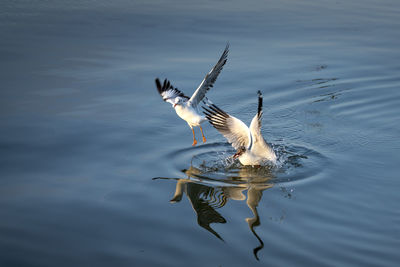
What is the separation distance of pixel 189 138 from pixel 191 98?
0.67 metres

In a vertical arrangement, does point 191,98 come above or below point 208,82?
below

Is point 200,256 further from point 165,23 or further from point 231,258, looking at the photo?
point 165,23

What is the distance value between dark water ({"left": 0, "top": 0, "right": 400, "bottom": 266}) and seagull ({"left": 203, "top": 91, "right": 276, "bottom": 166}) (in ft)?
0.70

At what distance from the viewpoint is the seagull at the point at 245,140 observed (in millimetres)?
7613

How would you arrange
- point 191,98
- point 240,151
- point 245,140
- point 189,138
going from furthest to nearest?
point 191,98
point 189,138
point 245,140
point 240,151

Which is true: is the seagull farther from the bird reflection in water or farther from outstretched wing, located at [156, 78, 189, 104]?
outstretched wing, located at [156, 78, 189, 104]

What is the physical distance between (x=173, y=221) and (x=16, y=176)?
2295 mm

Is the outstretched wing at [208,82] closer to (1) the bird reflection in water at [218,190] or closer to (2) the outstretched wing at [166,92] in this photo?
(2) the outstretched wing at [166,92]

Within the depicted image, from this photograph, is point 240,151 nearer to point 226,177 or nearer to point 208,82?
point 226,177

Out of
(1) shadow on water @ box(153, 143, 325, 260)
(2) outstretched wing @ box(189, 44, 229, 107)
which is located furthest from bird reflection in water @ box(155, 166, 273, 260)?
(2) outstretched wing @ box(189, 44, 229, 107)

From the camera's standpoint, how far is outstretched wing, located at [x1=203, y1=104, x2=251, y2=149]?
25.5 ft

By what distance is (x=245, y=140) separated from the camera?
784cm

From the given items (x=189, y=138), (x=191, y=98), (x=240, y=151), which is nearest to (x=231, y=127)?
(x=240, y=151)

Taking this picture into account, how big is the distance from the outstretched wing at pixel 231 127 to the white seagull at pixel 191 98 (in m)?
0.50
